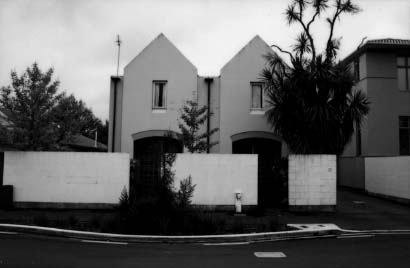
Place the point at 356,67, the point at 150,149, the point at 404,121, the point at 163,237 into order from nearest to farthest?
the point at 163,237
the point at 150,149
the point at 404,121
the point at 356,67

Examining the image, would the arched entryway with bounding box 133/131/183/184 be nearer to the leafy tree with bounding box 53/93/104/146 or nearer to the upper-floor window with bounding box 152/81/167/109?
Answer: the upper-floor window with bounding box 152/81/167/109

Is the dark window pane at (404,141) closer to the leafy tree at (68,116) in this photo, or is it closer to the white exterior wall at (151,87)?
the white exterior wall at (151,87)

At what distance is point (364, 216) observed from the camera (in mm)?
13000

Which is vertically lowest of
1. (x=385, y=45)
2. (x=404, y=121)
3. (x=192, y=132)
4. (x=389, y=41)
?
(x=192, y=132)

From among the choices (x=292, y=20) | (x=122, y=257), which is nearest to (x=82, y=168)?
(x=122, y=257)

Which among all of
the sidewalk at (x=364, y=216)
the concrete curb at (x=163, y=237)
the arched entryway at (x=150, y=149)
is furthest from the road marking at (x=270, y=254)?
the arched entryway at (x=150, y=149)

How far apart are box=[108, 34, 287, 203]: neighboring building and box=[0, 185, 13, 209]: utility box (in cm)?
604

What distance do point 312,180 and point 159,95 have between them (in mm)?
8453

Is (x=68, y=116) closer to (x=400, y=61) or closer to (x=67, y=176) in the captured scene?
(x=67, y=176)

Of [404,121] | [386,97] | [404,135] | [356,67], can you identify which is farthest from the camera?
[356,67]

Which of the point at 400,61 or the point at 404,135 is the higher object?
the point at 400,61

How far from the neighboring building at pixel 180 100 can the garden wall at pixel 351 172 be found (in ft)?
16.2

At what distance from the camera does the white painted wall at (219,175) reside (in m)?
13.5

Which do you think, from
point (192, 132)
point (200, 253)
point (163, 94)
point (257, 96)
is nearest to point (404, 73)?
point (257, 96)
